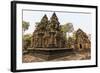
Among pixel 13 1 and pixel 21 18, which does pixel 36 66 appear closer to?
pixel 21 18

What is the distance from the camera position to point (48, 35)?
1.58m

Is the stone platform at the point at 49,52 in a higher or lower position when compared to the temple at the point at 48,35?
lower

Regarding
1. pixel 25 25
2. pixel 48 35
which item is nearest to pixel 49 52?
pixel 48 35

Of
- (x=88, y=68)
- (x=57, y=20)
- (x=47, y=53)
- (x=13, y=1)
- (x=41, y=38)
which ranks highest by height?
(x=13, y=1)

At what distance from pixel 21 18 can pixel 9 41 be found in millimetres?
171

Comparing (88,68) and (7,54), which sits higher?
(7,54)

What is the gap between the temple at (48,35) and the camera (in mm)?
1558

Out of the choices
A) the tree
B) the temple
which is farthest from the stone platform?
the tree

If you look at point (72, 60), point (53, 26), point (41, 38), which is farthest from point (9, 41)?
point (72, 60)

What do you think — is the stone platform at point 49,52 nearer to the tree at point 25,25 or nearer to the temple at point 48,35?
the temple at point 48,35

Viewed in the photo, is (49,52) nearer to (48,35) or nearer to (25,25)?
(48,35)

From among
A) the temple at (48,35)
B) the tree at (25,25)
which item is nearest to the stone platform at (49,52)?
the temple at (48,35)

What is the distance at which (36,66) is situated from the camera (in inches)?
61.1

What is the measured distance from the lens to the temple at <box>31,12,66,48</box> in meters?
1.56
